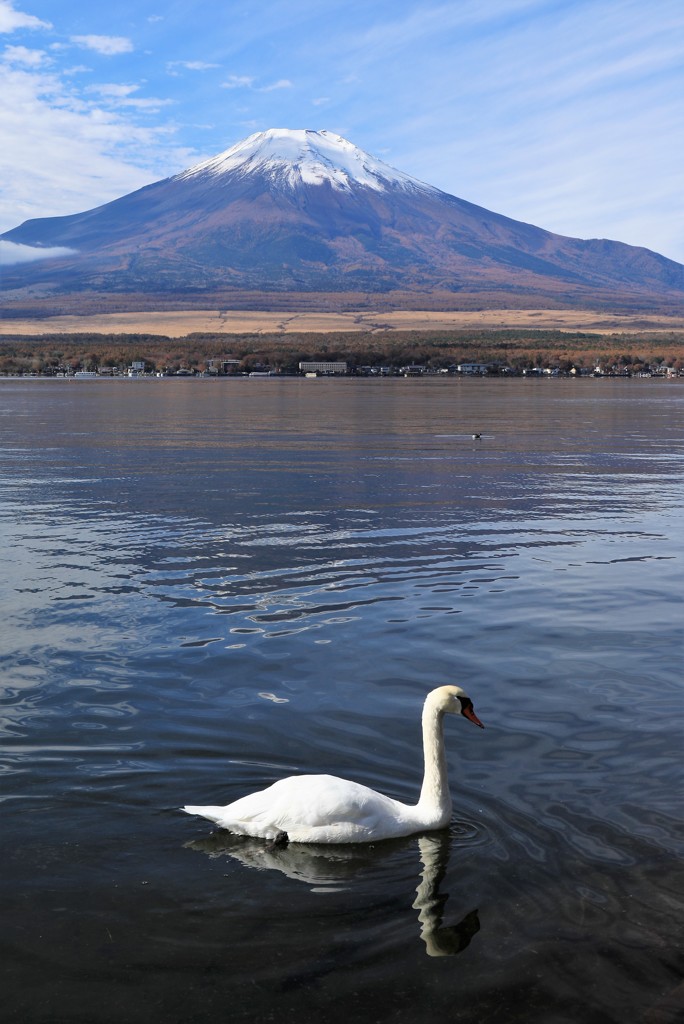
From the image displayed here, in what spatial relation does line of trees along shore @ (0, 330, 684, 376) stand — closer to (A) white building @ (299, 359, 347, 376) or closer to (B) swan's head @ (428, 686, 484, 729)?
(A) white building @ (299, 359, 347, 376)

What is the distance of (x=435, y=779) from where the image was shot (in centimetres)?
872

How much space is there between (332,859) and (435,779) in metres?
1.00

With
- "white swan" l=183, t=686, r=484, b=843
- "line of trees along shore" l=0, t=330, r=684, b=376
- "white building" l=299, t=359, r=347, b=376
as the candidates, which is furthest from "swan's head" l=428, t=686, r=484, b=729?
"line of trees along shore" l=0, t=330, r=684, b=376

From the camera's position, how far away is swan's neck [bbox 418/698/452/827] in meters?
8.61

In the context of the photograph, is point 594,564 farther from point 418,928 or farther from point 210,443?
point 210,443

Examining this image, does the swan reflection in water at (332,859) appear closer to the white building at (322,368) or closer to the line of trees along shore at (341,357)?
the white building at (322,368)

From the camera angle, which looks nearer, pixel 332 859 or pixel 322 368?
pixel 332 859

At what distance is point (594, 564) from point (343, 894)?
12206mm

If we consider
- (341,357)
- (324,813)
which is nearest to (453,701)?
(324,813)

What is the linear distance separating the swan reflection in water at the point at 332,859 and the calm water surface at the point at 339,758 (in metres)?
0.03

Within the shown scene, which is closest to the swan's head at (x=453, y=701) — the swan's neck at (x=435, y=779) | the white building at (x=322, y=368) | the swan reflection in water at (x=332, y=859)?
the swan's neck at (x=435, y=779)

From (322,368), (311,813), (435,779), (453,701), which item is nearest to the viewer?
(311,813)

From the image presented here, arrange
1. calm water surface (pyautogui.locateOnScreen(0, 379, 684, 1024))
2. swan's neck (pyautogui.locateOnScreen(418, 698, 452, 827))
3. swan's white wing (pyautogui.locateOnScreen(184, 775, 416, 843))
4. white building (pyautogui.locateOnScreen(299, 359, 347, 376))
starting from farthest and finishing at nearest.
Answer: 1. white building (pyautogui.locateOnScreen(299, 359, 347, 376))
2. swan's neck (pyautogui.locateOnScreen(418, 698, 452, 827))
3. swan's white wing (pyautogui.locateOnScreen(184, 775, 416, 843))
4. calm water surface (pyautogui.locateOnScreen(0, 379, 684, 1024))

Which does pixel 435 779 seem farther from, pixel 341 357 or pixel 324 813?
pixel 341 357
